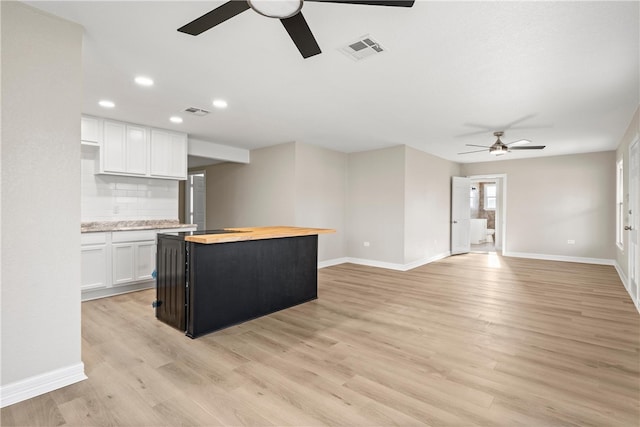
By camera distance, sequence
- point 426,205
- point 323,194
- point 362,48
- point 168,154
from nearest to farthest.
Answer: point 362,48 → point 168,154 → point 323,194 → point 426,205

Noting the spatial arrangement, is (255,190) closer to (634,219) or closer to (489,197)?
(634,219)

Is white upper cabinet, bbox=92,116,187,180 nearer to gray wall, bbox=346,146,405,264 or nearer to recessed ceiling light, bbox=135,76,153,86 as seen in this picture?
recessed ceiling light, bbox=135,76,153,86

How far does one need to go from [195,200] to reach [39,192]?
6.72 m

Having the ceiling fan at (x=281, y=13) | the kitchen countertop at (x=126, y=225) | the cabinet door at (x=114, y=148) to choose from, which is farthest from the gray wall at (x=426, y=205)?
the cabinet door at (x=114, y=148)

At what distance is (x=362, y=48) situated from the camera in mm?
2568

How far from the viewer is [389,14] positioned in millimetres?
2121

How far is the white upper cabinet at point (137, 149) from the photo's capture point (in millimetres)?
4465

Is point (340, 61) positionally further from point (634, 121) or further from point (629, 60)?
point (634, 121)

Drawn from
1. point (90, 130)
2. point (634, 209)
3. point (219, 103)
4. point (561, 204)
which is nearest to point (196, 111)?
point (219, 103)

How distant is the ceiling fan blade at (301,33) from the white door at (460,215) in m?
7.21

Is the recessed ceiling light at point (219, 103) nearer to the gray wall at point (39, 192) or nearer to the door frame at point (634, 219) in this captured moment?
the gray wall at point (39, 192)

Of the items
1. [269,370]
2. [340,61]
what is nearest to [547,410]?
[269,370]

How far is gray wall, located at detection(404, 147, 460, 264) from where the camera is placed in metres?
6.46

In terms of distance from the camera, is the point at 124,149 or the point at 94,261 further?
the point at 124,149
